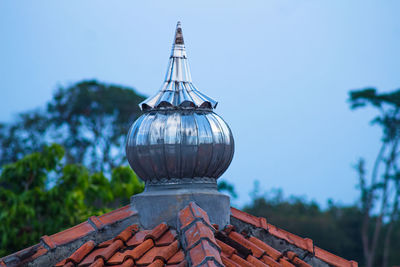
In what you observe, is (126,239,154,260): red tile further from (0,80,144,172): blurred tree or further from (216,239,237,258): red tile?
(0,80,144,172): blurred tree

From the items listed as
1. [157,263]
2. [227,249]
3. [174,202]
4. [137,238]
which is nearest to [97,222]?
[137,238]

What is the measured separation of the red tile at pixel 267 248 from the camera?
622cm

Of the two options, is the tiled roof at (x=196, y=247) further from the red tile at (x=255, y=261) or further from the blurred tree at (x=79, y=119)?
the blurred tree at (x=79, y=119)

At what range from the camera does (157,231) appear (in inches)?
233

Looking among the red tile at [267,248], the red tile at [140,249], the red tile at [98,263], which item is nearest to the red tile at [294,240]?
the red tile at [267,248]

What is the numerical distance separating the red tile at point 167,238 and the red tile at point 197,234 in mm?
395

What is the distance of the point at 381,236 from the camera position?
181ft

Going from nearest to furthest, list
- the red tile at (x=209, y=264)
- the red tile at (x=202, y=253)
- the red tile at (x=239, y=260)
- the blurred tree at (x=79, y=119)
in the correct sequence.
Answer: the red tile at (x=209, y=264), the red tile at (x=202, y=253), the red tile at (x=239, y=260), the blurred tree at (x=79, y=119)

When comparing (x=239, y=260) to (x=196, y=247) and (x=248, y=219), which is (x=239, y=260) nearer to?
(x=196, y=247)

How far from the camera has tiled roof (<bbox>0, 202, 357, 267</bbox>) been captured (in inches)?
207

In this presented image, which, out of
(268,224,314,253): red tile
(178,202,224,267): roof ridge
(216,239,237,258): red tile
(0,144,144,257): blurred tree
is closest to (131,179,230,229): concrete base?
(178,202,224,267): roof ridge

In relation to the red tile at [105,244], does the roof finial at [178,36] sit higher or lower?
→ higher

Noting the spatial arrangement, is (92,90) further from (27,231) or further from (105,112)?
(27,231)

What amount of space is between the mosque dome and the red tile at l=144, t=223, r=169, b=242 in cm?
45
